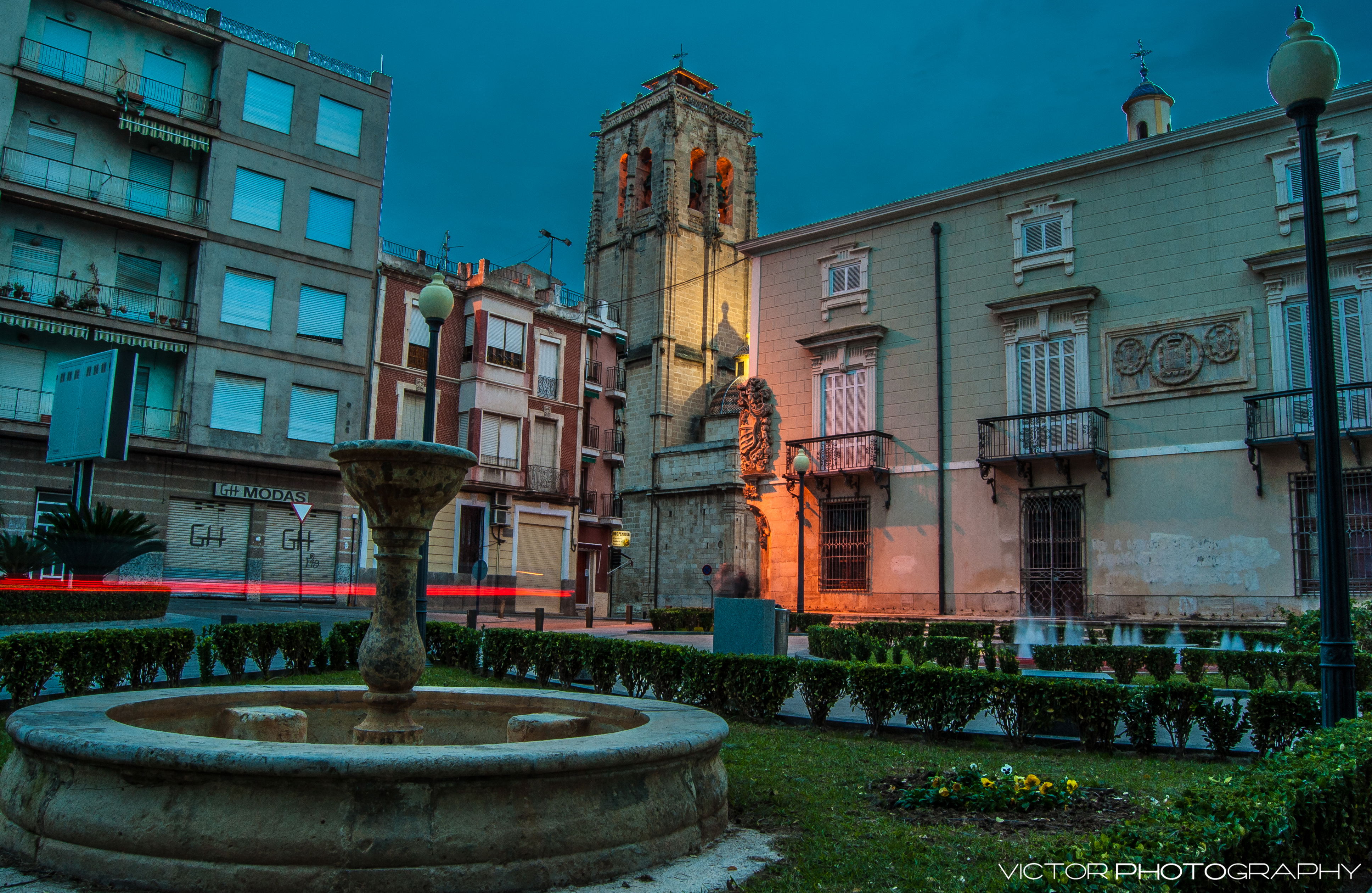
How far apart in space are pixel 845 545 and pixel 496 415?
1485 centimetres

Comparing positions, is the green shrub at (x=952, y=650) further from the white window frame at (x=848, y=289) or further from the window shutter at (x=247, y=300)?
the window shutter at (x=247, y=300)

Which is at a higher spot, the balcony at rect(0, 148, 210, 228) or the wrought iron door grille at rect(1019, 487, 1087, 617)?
the balcony at rect(0, 148, 210, 228)

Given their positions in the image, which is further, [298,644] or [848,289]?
[848,289]

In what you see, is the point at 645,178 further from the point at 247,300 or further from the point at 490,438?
the point at 247,300

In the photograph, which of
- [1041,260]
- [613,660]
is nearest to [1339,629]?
[613,660]

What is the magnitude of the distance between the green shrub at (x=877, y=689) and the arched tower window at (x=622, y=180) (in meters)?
44.1

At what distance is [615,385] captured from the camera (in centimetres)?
4653

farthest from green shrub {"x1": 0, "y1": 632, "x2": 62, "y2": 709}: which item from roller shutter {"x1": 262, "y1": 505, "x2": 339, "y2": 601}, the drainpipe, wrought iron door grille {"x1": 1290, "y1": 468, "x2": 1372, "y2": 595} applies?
wrought iron door grille {"x1": 1290, "y1": 468, "x2": 1372, "y2": 595}

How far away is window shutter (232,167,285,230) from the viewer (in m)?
29.2

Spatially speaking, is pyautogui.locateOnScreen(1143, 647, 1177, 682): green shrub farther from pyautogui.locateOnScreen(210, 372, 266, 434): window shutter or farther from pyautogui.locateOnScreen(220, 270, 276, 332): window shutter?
pyautogui.locateOnScreen(220, 270, 276, 332): window shutter

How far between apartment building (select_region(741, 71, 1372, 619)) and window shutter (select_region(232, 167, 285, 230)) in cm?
1567

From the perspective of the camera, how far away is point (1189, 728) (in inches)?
350

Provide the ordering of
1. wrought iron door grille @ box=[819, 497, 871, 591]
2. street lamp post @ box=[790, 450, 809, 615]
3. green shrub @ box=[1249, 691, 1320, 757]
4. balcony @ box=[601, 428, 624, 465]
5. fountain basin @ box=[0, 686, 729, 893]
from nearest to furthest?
fountain basin @ box=[0, 686, 729, 893]
green shrub @ box=[1249, 691, 1320, 757]
street lamp post @ box=[790, 450, 809, 615]
wrought iron door grille @ box=[819, 497, 871, 591]
balcony @ box=[601, 428, 624, 465]

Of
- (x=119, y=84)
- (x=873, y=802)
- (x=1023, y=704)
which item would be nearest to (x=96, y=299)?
(x=119, y=84)
